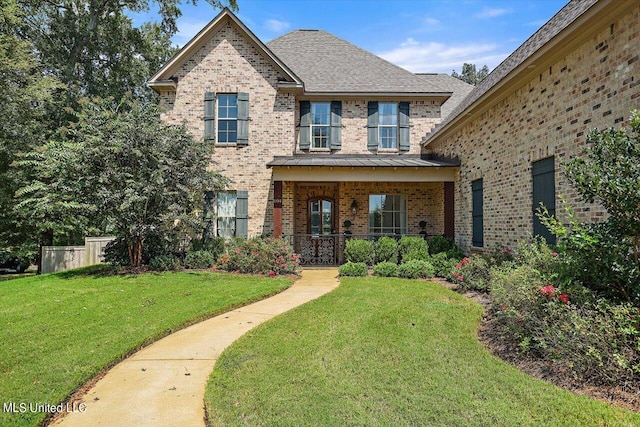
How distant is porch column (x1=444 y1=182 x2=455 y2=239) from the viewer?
12.5 metres

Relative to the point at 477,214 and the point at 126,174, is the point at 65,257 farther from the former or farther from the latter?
the point at 477,214

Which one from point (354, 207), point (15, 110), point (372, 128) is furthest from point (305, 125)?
point (15, 110)

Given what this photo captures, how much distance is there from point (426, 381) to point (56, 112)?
794 inches

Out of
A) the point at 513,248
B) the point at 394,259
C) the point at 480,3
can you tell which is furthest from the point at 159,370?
the point at 480,3

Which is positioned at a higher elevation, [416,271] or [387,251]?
[387,251]

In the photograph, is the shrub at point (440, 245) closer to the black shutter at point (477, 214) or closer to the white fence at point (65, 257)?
the black shutter at point (477, 214)

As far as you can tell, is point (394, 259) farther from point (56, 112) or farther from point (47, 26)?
point (47, 26)

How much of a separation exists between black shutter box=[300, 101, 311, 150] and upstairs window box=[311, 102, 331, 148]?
6.8 inches

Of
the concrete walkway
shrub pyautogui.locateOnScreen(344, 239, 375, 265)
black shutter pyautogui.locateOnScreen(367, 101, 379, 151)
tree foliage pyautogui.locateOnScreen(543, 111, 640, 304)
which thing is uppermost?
black shutter pyautogui.locateOnScreen(367, 101, 379, 151)

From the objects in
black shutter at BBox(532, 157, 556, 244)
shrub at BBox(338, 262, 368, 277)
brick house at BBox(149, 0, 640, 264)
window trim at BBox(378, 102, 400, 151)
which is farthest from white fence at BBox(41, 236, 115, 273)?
black shutter at BBox(532, 157, 556, 244)

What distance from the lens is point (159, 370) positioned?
4.21 m

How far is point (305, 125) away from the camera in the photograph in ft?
48.4

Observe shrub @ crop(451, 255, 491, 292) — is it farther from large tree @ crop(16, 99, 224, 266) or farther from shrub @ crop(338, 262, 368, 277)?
large tree @ crop(16, 99, 224, 266)

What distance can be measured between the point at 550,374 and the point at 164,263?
10.1m
